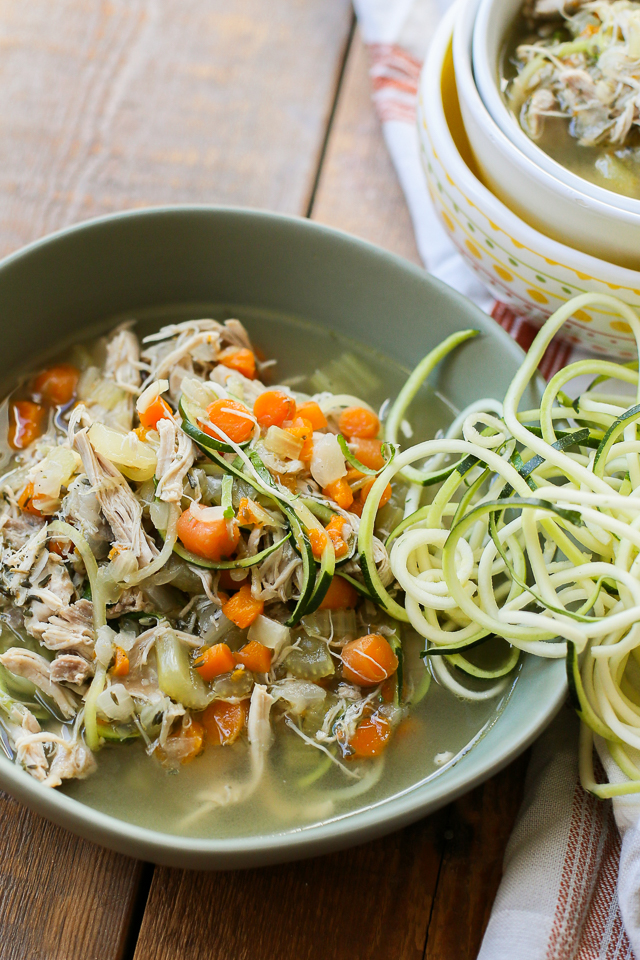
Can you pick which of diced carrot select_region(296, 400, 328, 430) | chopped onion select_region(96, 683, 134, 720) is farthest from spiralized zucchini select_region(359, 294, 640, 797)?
chopped onion select_region(96, 683, 134, 720)

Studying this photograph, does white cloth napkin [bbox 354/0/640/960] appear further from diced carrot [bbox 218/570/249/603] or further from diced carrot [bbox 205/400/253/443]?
diced carrot [bbox 205/400/253/443]

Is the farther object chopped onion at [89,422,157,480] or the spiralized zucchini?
chopped onion at [89,422,157,480]

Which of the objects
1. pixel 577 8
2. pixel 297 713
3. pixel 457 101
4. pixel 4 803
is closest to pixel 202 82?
pixel 457 101

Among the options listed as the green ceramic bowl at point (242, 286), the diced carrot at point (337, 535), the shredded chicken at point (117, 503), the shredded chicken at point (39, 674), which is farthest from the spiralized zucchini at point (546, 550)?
the shredded chicken at point (39, 674)

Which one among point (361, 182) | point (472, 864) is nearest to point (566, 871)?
point (472, 864)

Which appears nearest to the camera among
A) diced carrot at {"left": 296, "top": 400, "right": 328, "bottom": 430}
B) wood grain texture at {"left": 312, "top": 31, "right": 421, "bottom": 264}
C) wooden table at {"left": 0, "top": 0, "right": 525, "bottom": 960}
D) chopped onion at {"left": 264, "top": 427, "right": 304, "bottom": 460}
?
wooden table at {"left": 0, "top": 0, "right": 525, "bottom": 960}

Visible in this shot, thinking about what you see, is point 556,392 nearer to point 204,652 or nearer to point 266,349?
point 266,349

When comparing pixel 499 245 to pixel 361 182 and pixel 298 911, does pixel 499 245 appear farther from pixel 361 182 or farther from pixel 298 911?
pixel 298 911

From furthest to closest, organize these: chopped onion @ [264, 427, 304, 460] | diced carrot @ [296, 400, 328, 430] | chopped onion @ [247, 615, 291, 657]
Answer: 1. diced carrot @ [296, 400, 328, 430]
2. chopped onion @ [264, 427, 304, 460]
3. chopped onion @ [247, 615, 291, 657]
